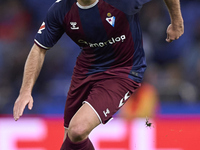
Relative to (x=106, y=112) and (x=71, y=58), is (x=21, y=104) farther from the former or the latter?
(x=71, y=58)

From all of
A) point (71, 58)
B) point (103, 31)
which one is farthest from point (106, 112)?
point (71, 58)

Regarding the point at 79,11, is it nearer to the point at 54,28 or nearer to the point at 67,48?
the point at 54,28

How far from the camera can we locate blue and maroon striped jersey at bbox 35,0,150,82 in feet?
11.1

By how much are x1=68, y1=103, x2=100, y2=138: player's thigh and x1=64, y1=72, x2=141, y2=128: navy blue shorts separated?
46mm

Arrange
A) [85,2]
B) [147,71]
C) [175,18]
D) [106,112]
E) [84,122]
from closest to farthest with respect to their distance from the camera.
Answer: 1. [84,122]
2. [106,112]
3. [85,2]
4. [175,18]
5. [147,71]

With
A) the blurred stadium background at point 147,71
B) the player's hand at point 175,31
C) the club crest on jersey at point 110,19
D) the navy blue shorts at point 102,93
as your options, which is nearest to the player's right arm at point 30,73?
the navy blue shorts at point 102,93

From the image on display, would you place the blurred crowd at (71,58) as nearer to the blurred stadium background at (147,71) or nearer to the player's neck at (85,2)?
the blurred stadium background at (147,71)

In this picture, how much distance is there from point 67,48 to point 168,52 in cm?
211

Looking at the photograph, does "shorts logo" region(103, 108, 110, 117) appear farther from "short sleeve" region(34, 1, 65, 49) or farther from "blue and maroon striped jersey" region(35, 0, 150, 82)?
"short sleeve" region(34, 1, 65, 49)

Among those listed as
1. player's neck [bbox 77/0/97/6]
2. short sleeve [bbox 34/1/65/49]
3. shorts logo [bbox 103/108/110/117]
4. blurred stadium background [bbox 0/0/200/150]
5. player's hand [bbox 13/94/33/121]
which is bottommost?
blurred stadium background [bbox 0/0/200/150]

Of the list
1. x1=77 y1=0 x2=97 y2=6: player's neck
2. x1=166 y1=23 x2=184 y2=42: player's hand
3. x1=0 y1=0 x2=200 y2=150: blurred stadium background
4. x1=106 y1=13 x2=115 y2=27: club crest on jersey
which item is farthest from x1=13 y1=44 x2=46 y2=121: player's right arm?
x1=0 y1=0 x2=200 y2=150: blurred stadium background

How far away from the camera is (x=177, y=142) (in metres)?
4.82

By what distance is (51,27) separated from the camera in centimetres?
355

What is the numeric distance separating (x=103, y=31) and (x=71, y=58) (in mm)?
4510
